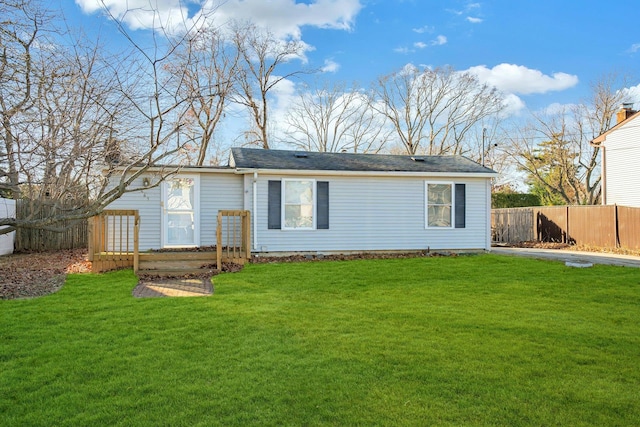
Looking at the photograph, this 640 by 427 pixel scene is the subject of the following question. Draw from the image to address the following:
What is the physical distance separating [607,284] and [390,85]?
24089 mm

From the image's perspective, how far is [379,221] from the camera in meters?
11.7

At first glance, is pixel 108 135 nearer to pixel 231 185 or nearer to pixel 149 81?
pixel 149 81

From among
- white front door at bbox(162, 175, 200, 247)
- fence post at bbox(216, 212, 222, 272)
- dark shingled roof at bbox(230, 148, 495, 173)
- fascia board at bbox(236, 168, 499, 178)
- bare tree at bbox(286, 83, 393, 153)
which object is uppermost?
bare tree at bbox(286, 83, 393, 153)

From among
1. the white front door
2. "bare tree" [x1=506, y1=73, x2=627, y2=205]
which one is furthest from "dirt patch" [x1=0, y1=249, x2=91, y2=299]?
"bare tree" [x1=506, y1=73, x2=627, y2=205]

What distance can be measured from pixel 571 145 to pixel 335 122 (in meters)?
14.8

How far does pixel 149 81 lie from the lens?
21.1 ft

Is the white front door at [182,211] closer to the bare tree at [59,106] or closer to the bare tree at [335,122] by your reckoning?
the bare tree at [59,106]

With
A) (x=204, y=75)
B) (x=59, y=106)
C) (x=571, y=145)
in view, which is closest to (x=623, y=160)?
(x=571, y=145)

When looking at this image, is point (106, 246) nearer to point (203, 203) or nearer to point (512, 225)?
point (203, 203)

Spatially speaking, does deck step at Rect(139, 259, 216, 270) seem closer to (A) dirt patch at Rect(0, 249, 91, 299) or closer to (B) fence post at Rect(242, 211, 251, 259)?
(B) fence post at Rect(242, 211, 251, 259)

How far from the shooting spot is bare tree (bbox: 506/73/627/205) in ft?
80.7

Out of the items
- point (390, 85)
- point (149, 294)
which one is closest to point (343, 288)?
point (149, 294)

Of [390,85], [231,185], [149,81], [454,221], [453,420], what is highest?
[390,85]

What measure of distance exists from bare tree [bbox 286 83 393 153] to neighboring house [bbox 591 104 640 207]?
1413 cm
